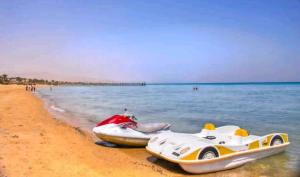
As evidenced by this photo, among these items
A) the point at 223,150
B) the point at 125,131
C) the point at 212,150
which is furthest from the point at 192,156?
the point at 125,131

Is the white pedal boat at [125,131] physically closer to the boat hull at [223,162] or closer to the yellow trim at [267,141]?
the boat hull at [223,162]

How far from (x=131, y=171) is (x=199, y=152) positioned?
6.26 ft

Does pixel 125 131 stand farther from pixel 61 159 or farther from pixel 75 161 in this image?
pixel 61 159

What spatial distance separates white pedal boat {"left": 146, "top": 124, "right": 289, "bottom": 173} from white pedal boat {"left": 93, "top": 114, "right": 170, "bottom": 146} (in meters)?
1.37

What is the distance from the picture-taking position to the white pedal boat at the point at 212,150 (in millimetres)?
7414

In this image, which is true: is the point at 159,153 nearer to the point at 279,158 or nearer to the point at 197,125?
the point at 279,158

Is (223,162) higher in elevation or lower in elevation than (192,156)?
lower

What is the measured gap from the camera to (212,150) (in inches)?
301

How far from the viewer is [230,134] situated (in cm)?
1031

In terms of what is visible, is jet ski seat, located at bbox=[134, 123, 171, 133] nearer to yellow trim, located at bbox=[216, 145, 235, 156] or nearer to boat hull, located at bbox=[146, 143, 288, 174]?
boat hull, located at bbox=[146, 143, 288, 174]

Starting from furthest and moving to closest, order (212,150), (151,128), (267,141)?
1. (151,128)
2. (267,141)
3. (212,150)

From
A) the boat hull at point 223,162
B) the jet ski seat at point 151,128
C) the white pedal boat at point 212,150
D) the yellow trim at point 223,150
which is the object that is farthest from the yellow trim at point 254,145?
the jet ski seat at point 151,128

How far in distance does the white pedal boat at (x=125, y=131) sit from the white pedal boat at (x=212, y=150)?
137 cm

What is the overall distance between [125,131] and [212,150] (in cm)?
374
